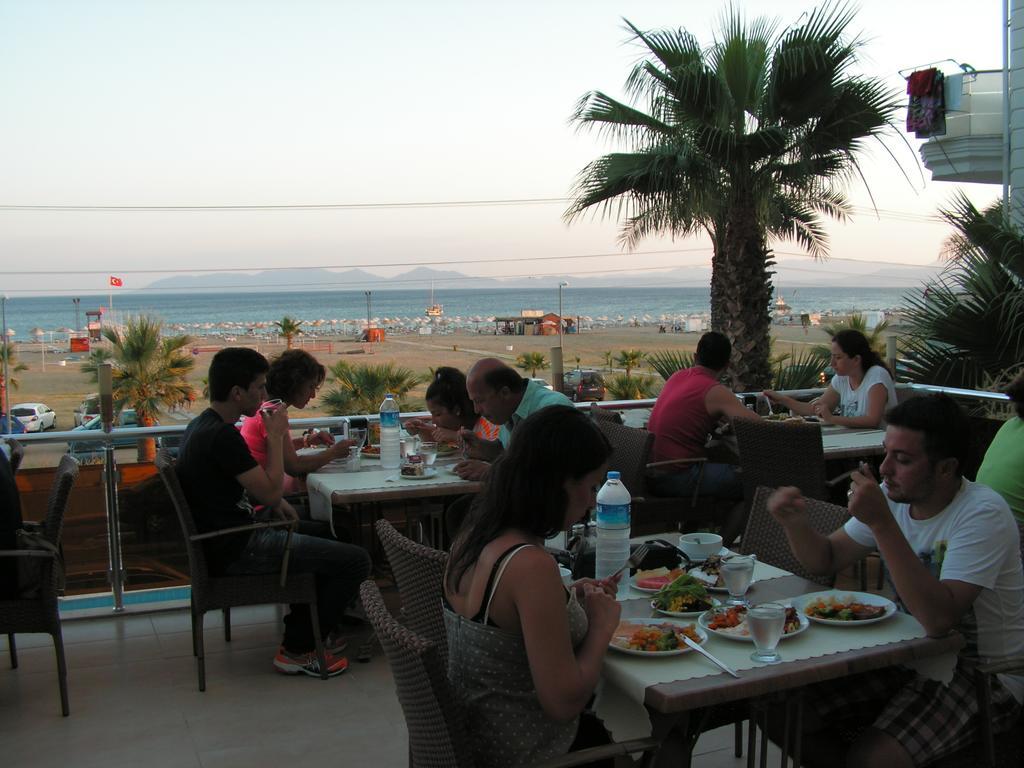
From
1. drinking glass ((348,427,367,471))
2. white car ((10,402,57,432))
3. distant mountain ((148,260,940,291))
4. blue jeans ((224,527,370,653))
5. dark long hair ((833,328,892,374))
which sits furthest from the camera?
distant mountain ((148,260,940,291))

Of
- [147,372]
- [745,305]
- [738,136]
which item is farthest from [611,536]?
[147,372]

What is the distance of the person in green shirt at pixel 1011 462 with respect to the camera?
297cm

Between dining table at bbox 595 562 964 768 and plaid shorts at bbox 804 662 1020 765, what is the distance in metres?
0.09

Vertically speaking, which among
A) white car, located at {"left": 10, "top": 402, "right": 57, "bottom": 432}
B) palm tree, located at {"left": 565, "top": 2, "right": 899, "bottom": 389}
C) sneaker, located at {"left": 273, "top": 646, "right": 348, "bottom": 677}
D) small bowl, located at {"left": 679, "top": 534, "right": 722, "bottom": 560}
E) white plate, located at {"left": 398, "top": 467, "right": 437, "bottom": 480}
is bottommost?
white car, located at {"left": 10, "top": 402, "right": 57, "bottom": 432}

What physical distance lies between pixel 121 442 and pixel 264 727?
205cm

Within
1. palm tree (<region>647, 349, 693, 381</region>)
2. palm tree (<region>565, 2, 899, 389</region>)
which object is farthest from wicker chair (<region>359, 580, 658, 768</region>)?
palm tree (<region>647, 349, 693, 381</region>)

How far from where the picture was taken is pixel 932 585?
2236mm

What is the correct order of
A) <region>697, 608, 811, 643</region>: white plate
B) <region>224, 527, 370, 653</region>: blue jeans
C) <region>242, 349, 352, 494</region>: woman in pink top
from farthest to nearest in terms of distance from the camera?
<region>242, 349, 352, 494</region>: woman in pink top
<region>224, 527, 370, 653</region>: blue jeans
<region>697, 608, 811, 643</region>: white plate

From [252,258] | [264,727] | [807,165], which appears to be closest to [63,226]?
[252,258]

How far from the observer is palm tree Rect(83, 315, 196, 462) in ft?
71.8

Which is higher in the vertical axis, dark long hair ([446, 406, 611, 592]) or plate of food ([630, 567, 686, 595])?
dark long hair ([446, 406, 611, 592])

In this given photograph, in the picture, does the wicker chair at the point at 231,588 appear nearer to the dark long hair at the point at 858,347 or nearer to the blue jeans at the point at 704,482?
the blue jeans at the point at 704,482

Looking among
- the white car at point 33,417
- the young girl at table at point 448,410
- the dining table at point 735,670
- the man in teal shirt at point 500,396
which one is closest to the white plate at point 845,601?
the dining table at point 735,670

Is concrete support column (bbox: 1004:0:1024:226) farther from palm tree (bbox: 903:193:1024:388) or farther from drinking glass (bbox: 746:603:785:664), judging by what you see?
drinking glass (bbox: 746:603:785:664)
